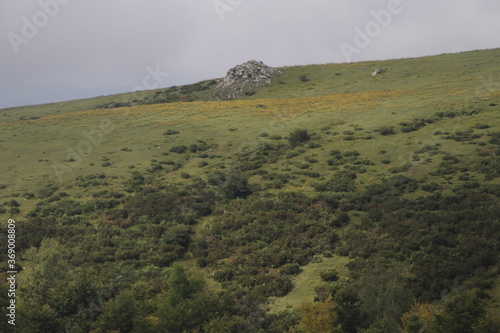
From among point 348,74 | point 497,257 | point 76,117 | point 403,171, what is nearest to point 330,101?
point 348,74

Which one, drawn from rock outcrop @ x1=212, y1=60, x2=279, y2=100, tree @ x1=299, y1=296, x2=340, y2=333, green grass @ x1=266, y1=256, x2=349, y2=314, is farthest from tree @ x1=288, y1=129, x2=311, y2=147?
rock outcrop @ x1=212, y1=60, x2=279, y2=100

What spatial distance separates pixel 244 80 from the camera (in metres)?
127

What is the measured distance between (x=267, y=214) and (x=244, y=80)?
88188mm

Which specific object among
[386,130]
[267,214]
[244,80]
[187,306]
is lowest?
[187,306]

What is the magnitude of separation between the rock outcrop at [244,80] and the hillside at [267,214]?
2727cm

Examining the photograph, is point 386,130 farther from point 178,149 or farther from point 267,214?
point 178,149

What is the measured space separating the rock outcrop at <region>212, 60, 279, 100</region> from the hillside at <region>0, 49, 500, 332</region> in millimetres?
27266

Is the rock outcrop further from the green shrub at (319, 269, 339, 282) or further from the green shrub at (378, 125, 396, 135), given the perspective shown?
the green shrub at (319, 269, 339, 282)

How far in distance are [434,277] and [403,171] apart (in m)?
24.2

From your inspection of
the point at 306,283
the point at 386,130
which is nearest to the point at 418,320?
the point at 306,283

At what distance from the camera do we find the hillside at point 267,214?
Result: 87.0 ft

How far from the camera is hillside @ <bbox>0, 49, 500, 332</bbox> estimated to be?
1044 inches

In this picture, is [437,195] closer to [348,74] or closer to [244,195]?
[244,195]

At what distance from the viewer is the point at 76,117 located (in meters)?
104
